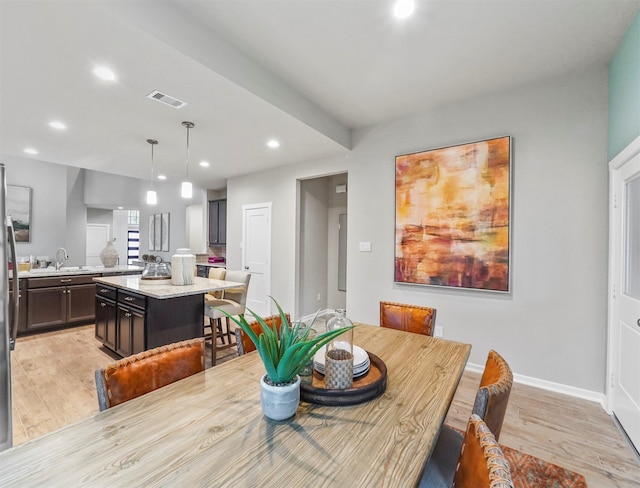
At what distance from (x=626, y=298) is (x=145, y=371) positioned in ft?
10.1

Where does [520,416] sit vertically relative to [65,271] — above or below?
below

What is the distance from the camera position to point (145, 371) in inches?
48.4

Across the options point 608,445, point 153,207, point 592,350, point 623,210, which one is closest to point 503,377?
point 608,445

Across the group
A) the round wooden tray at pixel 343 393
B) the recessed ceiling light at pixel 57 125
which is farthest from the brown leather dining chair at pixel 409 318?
the recessed ceiling light at pixel 57 125

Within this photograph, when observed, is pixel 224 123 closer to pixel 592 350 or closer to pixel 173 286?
pixel 173 286

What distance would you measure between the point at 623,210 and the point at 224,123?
3531 millimetres

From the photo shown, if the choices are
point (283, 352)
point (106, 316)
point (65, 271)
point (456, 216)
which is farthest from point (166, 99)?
point (65, 271)

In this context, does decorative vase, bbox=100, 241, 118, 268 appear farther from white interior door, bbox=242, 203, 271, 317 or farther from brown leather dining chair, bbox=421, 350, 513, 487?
brown leather dining chair, bbox=421, 350, 513, 487

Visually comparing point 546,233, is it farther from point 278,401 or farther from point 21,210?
point 21,210

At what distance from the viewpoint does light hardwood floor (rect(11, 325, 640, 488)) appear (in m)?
1.90

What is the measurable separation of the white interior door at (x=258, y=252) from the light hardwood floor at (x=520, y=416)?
1836mm

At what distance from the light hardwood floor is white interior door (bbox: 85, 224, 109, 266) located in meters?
7.35

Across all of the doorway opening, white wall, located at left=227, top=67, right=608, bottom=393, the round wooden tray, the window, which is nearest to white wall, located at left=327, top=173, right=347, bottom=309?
the doorway opening

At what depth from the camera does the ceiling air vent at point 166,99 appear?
260 centimetres
